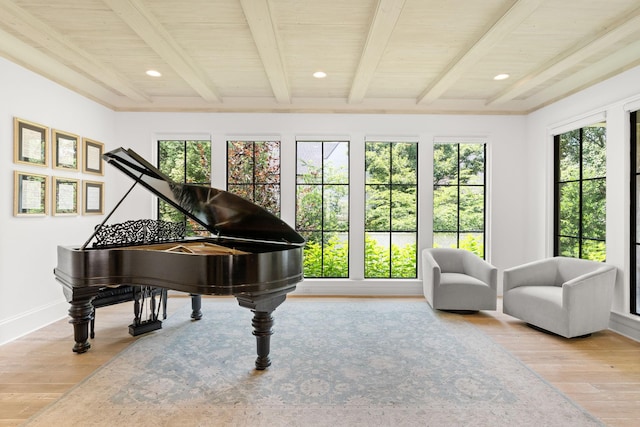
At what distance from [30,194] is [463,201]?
217 inches

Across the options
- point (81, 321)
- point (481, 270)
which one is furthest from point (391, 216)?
point (81, 321)

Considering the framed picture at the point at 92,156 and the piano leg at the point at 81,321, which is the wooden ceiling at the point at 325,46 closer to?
the framed picture at the point at 92,156

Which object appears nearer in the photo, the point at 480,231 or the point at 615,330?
the point at 615,330

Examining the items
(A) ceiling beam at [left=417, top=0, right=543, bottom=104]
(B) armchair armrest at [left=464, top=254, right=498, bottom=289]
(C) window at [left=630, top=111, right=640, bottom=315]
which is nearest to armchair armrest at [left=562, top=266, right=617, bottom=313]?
(C) window at [left=630, top=111, right=640, bottom=315]

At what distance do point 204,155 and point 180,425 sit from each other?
3.99m

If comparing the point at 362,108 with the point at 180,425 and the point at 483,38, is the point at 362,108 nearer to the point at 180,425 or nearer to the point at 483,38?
the point at 483,38

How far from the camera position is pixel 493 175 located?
4.85 meters

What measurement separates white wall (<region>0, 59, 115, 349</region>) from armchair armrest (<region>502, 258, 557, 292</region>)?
5.21 metres

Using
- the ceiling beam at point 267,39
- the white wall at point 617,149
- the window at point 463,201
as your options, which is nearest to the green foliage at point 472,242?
the window at point 463,201

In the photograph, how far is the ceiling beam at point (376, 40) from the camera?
2344mm

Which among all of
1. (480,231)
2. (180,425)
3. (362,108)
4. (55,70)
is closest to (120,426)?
(180,425)

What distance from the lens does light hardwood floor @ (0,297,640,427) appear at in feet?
7.00

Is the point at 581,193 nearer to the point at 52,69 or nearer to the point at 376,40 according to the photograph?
the point at 376,40

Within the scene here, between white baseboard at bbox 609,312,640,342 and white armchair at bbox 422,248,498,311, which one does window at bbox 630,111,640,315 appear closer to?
white baseboard at bbox 609,312,640,342
